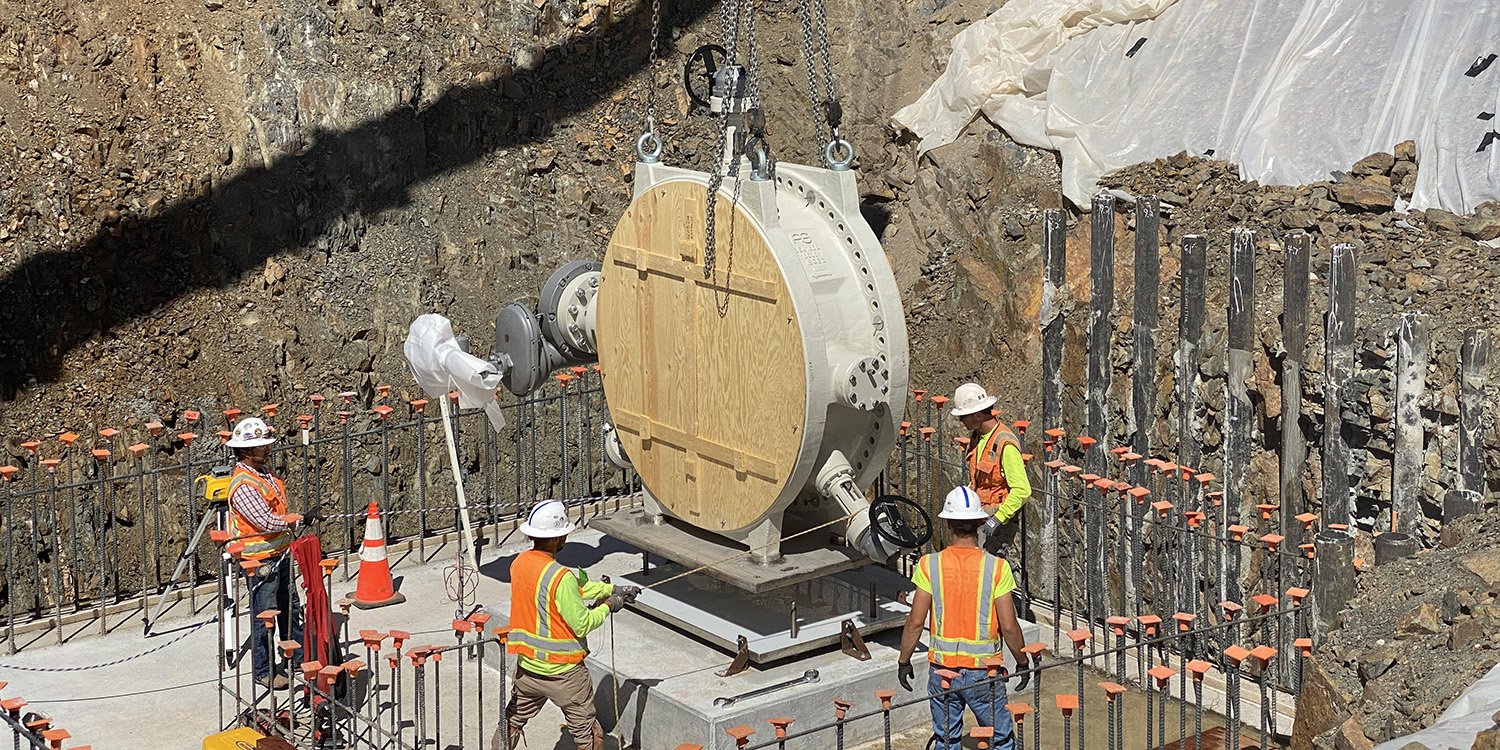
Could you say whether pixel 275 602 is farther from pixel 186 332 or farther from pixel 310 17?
pixel 310 17

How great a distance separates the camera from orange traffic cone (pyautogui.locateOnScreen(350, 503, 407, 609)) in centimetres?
1184

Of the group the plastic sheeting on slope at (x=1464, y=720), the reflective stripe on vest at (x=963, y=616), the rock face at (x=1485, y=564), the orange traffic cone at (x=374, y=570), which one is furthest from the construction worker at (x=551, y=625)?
the rock face at (x=1485, y=564)

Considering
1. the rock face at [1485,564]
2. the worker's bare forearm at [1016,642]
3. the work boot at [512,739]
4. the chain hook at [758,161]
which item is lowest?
the work boot at [512,739]

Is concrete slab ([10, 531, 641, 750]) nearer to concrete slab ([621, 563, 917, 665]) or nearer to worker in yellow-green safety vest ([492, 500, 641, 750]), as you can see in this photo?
worker in yellow-green safety vest ([492, 500, 641, 750])

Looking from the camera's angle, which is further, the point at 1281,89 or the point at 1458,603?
A: the point at 1281,89

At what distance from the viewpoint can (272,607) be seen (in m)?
10.2

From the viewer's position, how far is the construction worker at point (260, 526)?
10.0 m

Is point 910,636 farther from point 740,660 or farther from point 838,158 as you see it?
point 838,158

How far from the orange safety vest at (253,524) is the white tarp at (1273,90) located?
8.75 meters

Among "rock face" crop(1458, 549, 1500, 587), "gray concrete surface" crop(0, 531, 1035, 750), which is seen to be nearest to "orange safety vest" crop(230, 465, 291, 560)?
"gray concrete surface" crop(0, 531, 1035, 750)

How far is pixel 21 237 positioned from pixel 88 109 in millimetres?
1531

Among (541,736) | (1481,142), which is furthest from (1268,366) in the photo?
(541,736)

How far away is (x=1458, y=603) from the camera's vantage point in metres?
8.20

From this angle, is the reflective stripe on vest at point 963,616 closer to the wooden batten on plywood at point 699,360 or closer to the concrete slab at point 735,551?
the wooden batten on plywood at point 699,360
